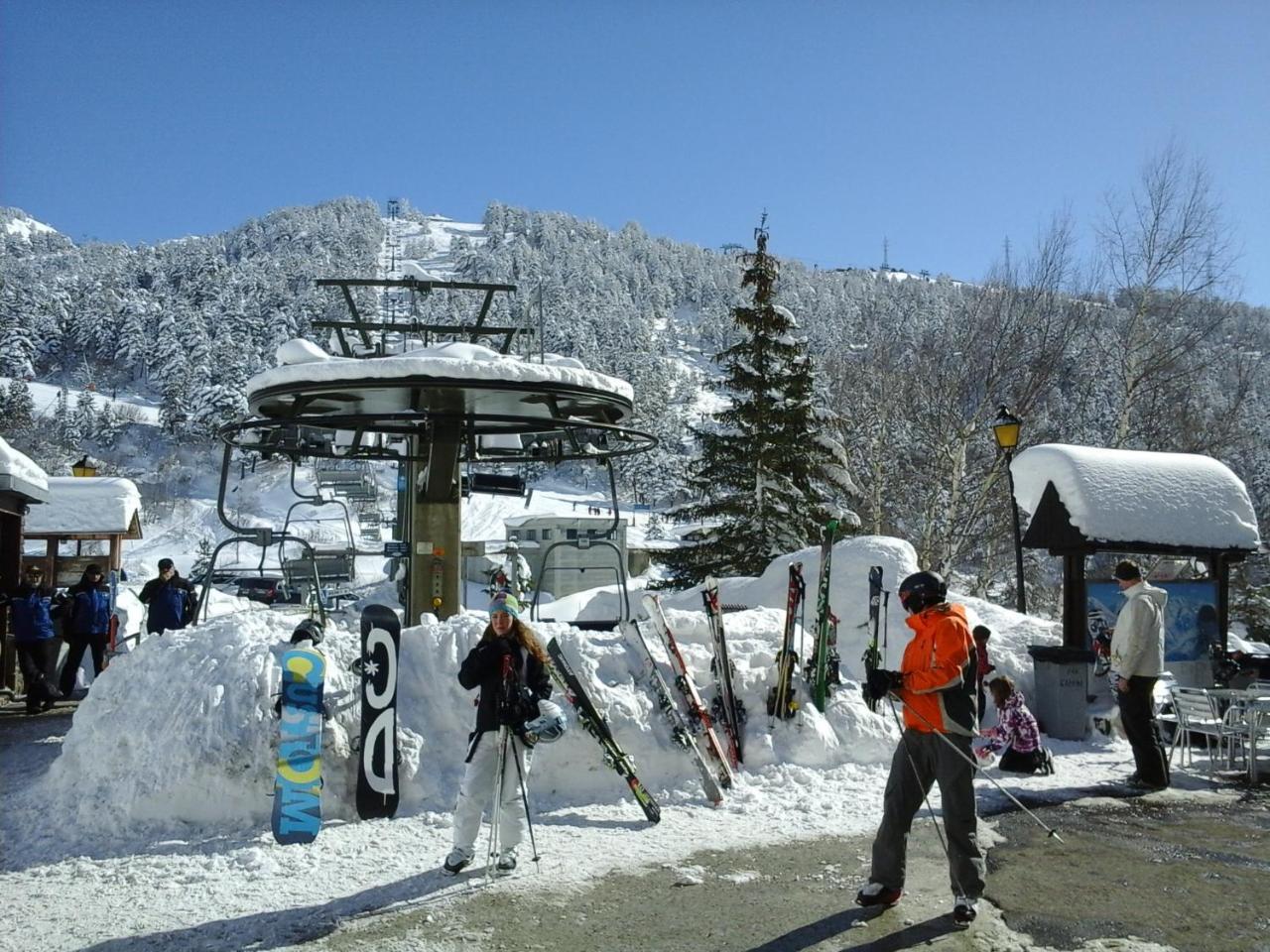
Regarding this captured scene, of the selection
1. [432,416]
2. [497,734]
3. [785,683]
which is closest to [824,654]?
[785,683]

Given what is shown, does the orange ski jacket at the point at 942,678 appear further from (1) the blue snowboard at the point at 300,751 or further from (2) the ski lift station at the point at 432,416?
(2) the ski lift station at the point at 432,416

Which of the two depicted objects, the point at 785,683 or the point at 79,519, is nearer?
the point at 785,683

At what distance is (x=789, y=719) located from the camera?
775 cm

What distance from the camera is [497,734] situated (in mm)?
5316

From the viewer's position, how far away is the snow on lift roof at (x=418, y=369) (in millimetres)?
7645

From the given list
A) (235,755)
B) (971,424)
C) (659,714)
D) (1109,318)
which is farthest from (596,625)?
(1109,318)

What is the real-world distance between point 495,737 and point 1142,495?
9.49 m

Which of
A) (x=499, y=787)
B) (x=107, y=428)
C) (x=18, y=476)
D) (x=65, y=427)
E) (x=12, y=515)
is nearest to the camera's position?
(x=499, y=787)

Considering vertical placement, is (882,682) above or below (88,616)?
above

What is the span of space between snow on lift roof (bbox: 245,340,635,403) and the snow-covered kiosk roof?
5.34m

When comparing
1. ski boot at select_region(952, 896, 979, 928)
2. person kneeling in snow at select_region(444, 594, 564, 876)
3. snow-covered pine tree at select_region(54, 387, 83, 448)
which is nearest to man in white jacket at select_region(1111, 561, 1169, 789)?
ski boot at select_region(952, 896, 979, 928)

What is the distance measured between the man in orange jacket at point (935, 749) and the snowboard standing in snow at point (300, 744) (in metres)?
3.37

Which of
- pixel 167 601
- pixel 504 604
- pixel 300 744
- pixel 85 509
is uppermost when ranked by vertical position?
pixel 85 509

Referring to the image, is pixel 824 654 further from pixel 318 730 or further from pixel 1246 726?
pixel 318 730
